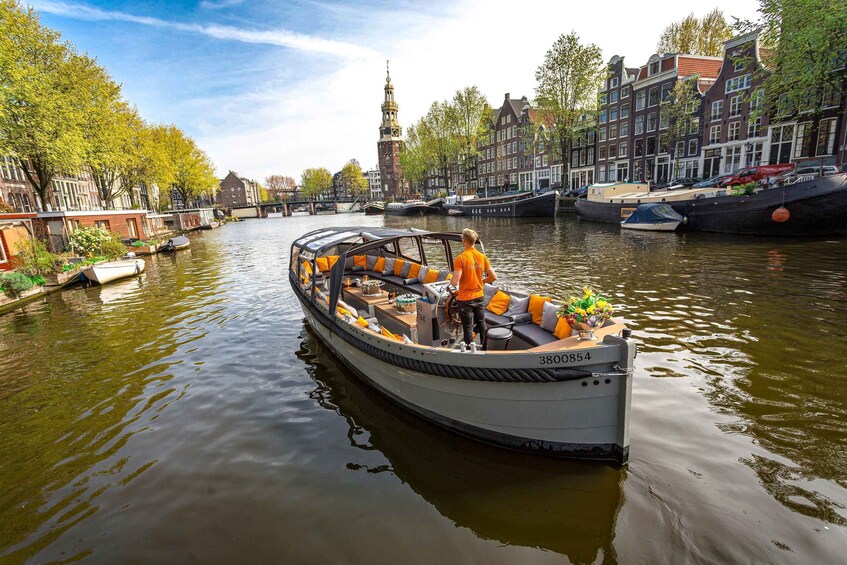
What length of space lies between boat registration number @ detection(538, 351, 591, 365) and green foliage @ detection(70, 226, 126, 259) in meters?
28.3

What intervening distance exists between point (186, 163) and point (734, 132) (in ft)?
228

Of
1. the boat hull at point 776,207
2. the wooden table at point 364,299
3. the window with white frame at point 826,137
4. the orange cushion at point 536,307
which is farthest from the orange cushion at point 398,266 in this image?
the window with white frame at point 826,137

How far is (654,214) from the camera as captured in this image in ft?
93.9

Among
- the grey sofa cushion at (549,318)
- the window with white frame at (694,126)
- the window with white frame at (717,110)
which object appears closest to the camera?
the grey sofa cushion at (549,318)

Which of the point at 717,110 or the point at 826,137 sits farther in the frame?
the point at 717,110

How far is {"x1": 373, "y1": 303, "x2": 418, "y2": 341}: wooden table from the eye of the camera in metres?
8.82

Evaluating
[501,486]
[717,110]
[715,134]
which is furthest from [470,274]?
[717,110]

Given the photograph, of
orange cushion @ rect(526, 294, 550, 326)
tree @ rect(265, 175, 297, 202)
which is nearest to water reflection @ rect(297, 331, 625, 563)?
orange cushion @ rect(526, 294, 550, 326)

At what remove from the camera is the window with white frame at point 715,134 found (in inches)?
1649

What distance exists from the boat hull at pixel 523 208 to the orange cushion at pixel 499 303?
3921 cm

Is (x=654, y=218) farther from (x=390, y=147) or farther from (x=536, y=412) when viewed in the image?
(x=390, y=147)

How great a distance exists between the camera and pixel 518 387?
5383 millimetres

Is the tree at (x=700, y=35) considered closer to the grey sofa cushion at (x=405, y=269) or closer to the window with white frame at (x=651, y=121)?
the window with white frame at (x=651, y=121)

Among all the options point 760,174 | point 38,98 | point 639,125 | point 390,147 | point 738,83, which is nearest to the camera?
point 38,98
